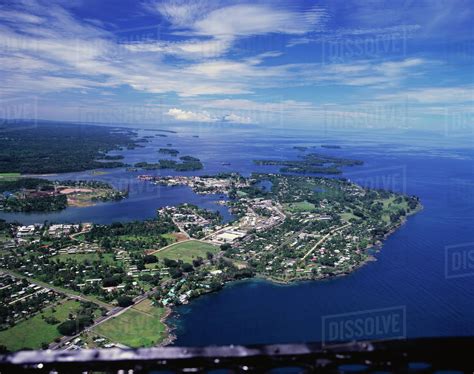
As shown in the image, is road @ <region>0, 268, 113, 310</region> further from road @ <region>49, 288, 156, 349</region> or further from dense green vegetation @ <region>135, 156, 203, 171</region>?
dense green vegetation @ <region>135, 156, 203, 171</region>

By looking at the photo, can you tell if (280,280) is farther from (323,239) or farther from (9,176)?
(9,176)

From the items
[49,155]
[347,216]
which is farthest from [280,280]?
[49,155]

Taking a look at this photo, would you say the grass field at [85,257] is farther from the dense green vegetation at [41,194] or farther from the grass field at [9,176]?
the grass field at [9,176]

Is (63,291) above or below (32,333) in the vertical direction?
above

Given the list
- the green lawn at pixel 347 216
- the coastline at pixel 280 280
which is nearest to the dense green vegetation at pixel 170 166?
the green lawn at pixel 347 216

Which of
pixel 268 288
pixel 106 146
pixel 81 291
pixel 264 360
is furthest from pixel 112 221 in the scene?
pixel 106 146
